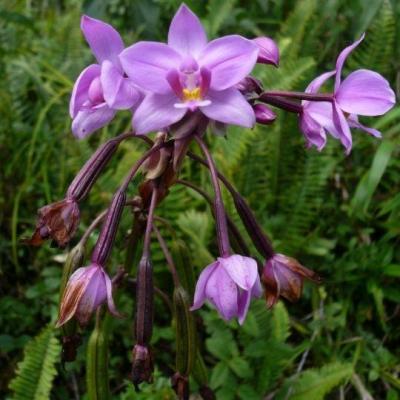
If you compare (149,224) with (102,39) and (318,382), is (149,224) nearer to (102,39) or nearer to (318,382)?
(102,39)

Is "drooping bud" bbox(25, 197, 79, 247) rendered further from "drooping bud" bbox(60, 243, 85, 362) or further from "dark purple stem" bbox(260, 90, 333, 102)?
"dark purple stem" bbox(260, 90, 333, 102)

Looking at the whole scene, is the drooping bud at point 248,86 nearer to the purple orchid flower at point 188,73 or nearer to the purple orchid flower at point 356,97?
the purple orchid flower at point 188,73

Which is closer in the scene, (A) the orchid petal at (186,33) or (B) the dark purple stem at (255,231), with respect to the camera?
(A) the orchid petal at (186,33)

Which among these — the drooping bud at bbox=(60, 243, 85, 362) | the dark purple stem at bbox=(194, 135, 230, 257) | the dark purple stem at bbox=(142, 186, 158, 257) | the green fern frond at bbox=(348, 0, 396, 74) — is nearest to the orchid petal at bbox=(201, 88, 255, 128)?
the dark purple stem at bbox=(194, 135, 230, 257)

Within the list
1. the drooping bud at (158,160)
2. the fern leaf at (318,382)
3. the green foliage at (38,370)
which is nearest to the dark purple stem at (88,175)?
the drooping bud at (158,160)

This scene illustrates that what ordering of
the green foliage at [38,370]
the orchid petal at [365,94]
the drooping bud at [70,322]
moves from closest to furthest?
the orchid petal at [365,94] < the drooping bud at [70,322] < the green foliage at [38,370]

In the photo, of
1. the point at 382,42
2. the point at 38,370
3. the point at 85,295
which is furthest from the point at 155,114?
the point at 382,42

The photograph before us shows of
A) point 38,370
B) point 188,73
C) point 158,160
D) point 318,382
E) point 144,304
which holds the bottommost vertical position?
point 318,382
